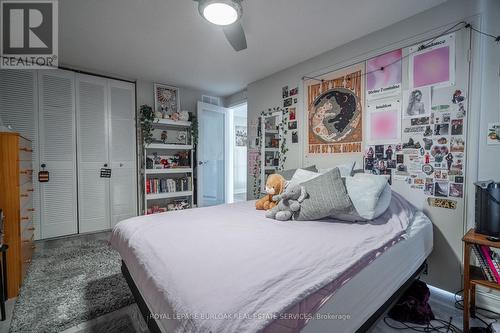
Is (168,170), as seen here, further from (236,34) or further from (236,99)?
(236,34)

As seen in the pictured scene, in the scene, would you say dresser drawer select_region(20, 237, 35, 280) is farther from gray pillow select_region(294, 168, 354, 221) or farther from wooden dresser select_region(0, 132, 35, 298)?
gray pillow select_region(294, 168, 354, 221)

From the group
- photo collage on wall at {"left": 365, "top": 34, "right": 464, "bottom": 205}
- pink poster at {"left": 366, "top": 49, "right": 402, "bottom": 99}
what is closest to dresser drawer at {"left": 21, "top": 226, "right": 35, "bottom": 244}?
photo collage on wall at {"left": 365, "top": 34, "right": 464, "bottom": 205}

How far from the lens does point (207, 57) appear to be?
117 inches

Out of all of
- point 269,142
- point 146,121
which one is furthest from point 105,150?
point 269,142

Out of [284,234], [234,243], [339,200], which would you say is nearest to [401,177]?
[339,200]

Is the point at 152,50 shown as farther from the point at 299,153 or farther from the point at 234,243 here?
the point at 234,243

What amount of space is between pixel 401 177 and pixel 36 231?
4.51m

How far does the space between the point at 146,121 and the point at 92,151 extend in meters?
0.91

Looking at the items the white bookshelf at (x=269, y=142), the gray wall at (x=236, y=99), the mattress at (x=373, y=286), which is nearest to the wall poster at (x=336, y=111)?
the white bookshelf at (x=269, y=142)

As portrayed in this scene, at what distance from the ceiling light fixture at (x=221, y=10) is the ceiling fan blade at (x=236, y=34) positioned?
1.3 inches

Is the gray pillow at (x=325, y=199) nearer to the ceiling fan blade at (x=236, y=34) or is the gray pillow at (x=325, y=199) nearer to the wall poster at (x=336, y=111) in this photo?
the wall poster at (x=336, y=111)

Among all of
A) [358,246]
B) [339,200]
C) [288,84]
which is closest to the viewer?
[358,246]

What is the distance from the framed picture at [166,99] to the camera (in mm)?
4062

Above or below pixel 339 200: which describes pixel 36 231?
below
